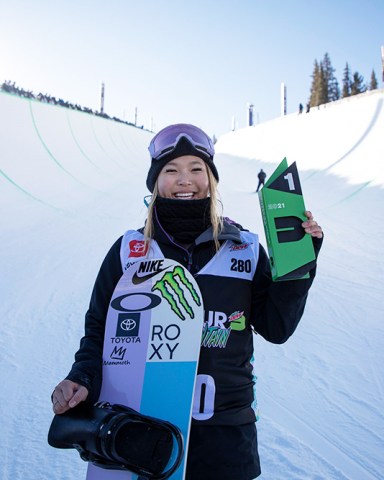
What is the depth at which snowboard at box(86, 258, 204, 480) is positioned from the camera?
146cm

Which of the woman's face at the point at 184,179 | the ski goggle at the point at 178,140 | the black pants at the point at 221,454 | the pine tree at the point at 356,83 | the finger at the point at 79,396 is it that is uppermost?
the pine tree at the point at 356,83

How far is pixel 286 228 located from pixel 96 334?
0.82 meters

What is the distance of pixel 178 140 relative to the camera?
1.73 m

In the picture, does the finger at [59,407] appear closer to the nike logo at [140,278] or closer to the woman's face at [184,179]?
the nike logo at [140,278]

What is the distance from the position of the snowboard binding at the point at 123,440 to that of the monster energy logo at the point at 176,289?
420 millimetres

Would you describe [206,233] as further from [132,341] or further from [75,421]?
[75,421]

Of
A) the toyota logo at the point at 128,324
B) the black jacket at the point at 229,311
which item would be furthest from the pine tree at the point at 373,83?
the toyota logo at the point at 128,324

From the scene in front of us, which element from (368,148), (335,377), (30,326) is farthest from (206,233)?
(368,148)

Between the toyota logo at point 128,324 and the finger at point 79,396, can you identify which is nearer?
the finger at point 79,396

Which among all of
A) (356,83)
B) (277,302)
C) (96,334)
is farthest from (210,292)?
(356,83)

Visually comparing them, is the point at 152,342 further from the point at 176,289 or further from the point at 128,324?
the point at 176,289

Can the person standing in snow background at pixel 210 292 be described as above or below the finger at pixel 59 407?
above

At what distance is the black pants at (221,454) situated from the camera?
129cm

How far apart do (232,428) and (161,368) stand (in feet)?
1.16
